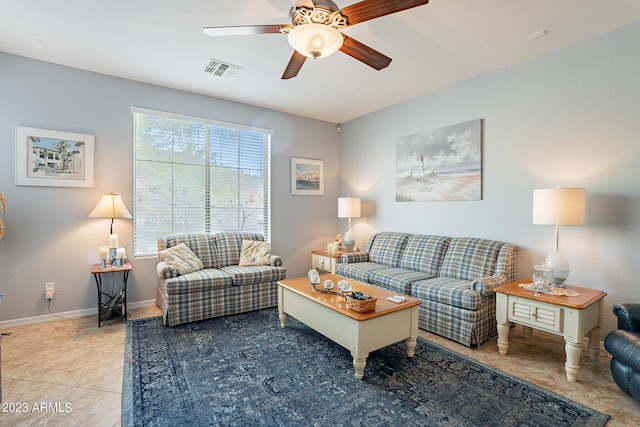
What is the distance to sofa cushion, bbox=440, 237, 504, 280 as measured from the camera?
3.21 m

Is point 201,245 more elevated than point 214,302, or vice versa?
point 201,245

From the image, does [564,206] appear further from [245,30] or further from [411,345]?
[245,30]

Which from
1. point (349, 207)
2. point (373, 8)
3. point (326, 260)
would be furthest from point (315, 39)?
point (326, 260)

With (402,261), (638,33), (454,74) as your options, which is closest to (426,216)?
(402,261)

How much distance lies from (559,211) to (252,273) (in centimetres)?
310

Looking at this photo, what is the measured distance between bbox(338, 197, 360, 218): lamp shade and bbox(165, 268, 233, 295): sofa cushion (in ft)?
6.71

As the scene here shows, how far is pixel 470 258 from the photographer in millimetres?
3348

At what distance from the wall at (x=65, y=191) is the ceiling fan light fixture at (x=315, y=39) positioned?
8.76ft

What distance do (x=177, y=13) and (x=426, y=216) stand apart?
3.50 metres

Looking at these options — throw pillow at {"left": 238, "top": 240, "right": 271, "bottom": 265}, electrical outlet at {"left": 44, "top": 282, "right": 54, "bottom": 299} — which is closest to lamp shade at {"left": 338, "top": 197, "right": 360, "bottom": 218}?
throw pillow at {"left": 238, "top": 240, "right": 271, "bottom": 265}

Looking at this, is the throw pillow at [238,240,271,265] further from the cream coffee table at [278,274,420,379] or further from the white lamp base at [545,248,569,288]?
the white lamp base at [545,248,569,288]

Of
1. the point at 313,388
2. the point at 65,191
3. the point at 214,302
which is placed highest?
the point at 65,191

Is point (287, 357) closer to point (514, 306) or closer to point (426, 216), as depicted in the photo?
point (514, 306)

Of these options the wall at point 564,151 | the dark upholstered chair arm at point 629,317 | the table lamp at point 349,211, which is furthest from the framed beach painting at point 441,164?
the dark upholstered chair arm at point 629,317
